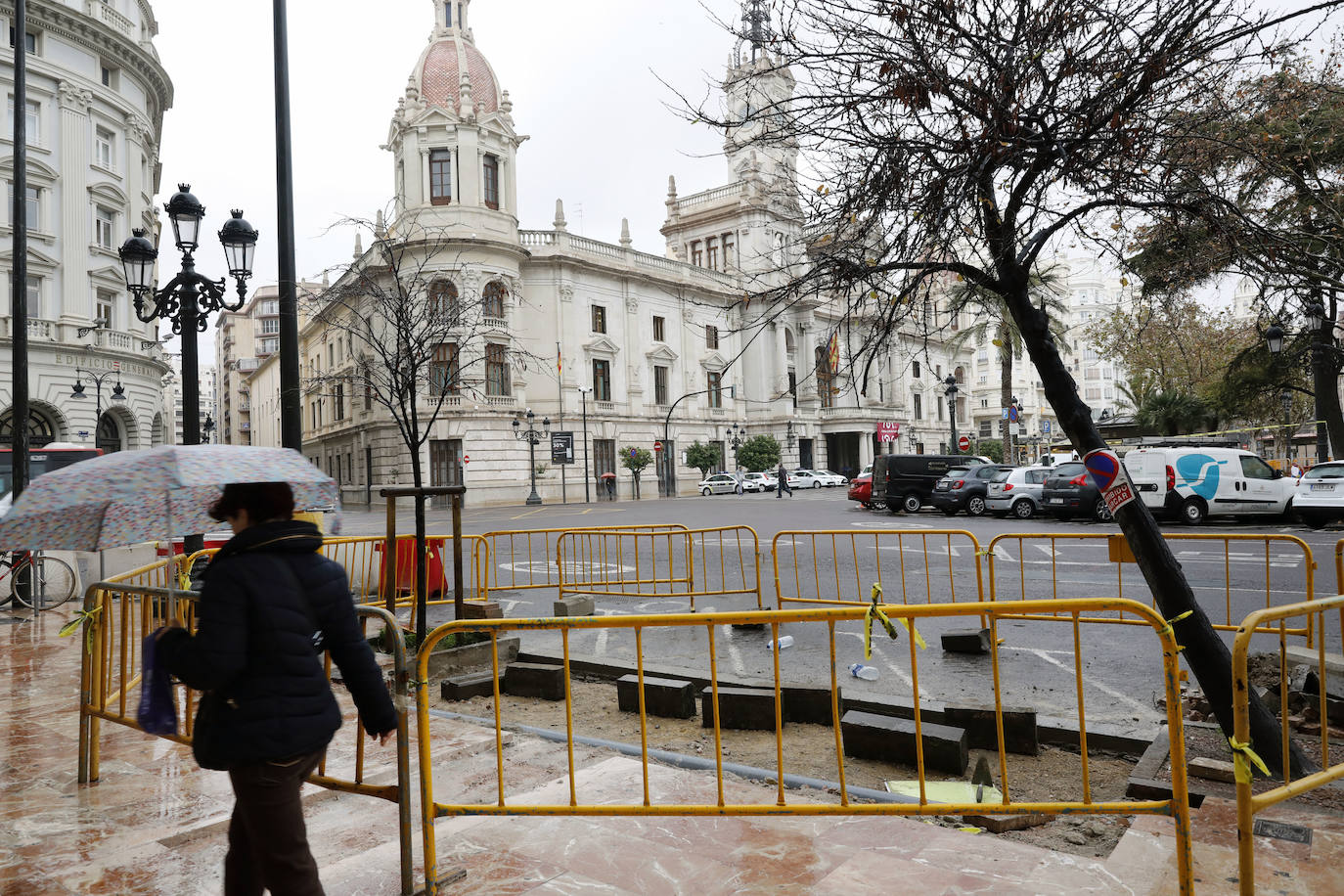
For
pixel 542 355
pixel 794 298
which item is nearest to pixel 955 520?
pixel 794 298

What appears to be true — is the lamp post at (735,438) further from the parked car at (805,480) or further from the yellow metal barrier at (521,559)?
the yellow metal barrier at (521,559)

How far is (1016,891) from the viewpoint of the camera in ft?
9.82

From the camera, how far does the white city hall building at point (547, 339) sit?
40625 millimetres

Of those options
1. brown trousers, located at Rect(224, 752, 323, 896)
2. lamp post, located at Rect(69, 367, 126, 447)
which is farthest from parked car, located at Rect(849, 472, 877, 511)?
lamp post, located at Rect(69, 367, 126, 447)

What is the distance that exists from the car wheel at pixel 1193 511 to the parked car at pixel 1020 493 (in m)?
3.68

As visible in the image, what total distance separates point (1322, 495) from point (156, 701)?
66.5ft

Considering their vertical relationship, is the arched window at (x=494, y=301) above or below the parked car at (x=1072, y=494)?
above

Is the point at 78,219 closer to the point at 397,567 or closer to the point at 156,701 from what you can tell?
the point at 397,567

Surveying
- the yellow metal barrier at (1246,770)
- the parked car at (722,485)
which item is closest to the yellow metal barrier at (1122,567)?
the yellow metal barrier at (1246,770)

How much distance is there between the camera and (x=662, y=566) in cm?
1406

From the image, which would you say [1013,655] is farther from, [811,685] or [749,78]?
[749,78]

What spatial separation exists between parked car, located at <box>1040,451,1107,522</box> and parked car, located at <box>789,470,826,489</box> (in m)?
31.9

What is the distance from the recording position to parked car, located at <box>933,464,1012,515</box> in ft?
78.3

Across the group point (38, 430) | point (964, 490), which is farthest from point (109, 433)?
point (964, 490)
